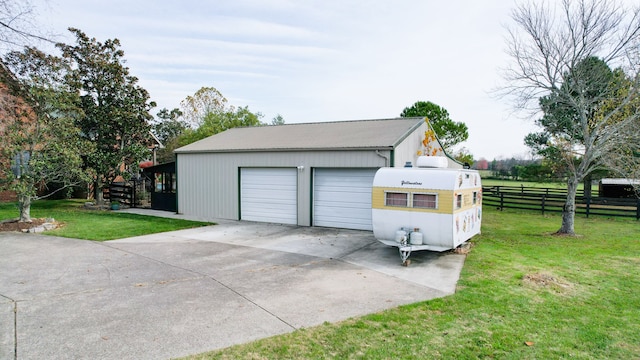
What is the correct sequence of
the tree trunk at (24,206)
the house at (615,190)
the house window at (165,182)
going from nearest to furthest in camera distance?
the tree trunk at (24,206)
the house window at (165,182)
the house at (615,190)

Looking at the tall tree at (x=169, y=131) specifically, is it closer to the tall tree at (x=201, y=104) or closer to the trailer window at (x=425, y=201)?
the tall tree at (x=201, y=104)

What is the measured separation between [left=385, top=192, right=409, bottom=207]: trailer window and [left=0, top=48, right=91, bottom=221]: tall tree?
1105cm

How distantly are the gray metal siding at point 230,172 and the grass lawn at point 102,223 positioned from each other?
1.39m

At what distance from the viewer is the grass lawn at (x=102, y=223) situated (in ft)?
36.7

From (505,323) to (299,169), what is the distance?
905 cm

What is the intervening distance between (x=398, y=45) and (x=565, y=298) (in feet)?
35.2

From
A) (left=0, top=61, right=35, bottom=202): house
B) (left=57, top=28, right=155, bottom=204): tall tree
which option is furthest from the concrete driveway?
(left=57, top=28, right=155, bottom=204): tall tree

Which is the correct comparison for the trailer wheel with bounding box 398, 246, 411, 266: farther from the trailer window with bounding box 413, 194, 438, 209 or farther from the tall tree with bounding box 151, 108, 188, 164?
the tall tree with bounding box 151, 108, 188, 164

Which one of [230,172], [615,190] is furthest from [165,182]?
[615,190]

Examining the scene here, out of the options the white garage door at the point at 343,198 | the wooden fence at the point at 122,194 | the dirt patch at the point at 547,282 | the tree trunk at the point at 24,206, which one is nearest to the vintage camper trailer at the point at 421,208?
the dirt patch at the point at 547,282

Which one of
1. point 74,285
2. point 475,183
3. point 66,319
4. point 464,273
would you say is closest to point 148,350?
point 66,319

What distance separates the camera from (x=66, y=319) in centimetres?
488

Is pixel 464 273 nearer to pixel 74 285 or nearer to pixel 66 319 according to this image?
pixel 66 319

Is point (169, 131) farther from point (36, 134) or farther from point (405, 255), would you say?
point (405, 255)
